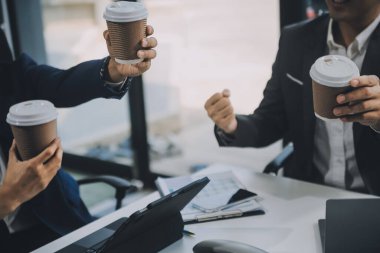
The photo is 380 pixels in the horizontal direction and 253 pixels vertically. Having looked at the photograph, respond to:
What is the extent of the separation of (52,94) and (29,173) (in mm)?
689

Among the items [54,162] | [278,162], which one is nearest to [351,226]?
→ [278,162]

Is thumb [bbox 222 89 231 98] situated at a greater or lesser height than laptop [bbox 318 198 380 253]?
greater

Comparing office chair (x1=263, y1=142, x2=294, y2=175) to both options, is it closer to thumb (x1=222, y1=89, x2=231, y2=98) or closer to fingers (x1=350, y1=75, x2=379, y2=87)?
thumb (x1=222, y1=89, x2=231, y2=98)

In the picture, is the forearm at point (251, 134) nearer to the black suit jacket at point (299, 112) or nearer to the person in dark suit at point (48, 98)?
the black suit jacket at point (299, 112)

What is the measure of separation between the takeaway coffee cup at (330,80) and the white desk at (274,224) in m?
0.35

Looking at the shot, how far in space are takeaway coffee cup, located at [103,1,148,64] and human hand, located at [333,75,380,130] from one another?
541mm

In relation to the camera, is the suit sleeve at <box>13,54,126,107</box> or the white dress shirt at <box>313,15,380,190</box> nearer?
the suit sleeve at <box>13,54,126,107</box>

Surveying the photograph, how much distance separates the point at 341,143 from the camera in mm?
1945

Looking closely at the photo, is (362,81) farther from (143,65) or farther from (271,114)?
(271,114)

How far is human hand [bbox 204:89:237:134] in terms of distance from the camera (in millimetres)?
1716

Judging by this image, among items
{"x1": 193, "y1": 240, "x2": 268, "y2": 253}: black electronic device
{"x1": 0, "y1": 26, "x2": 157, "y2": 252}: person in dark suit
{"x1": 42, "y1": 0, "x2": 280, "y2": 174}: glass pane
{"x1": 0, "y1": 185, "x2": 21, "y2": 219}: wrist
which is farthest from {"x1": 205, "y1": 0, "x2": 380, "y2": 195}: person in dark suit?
{"x1": 42, "y1": 0, "x2": 280, "y2": 174}: glass pane

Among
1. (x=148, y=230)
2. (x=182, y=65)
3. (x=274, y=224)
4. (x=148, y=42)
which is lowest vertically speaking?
(x=182, y=65)

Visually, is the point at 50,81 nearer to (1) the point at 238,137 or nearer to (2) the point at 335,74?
(1) the point at 238,137

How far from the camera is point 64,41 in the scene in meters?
4.21
